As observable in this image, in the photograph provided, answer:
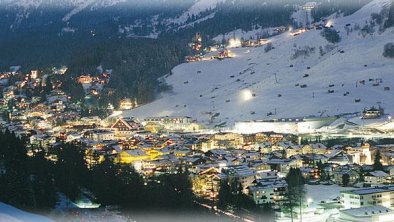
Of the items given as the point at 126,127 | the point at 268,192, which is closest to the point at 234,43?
the point at 126,127

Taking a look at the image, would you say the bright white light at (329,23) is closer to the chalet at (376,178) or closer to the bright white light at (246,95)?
the bright white light at (246,95)

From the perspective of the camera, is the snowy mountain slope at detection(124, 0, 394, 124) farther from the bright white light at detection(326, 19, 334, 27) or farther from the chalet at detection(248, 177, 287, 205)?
the chalet at detection(248, 177, 287, 205)

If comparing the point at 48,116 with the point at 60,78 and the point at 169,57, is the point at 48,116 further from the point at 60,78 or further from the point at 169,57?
the point at 169,57

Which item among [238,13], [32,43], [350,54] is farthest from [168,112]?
→ [32,43]

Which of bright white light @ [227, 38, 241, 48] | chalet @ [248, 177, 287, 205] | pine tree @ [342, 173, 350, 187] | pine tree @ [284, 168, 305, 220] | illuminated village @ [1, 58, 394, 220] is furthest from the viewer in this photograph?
bright white light @ [227, 38, 241, 48]

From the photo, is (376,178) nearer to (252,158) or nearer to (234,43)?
(252,158)

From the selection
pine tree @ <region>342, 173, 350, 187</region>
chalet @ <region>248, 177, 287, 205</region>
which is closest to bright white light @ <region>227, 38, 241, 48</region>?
pine tree @ <region>342, 173, 350, 187</region>

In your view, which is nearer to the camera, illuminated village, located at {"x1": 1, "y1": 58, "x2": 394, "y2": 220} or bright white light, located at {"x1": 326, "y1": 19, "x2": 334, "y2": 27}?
illuminated village, located at {"x1": 1, "y1": 58, "x2": 394, "y2": 220}
